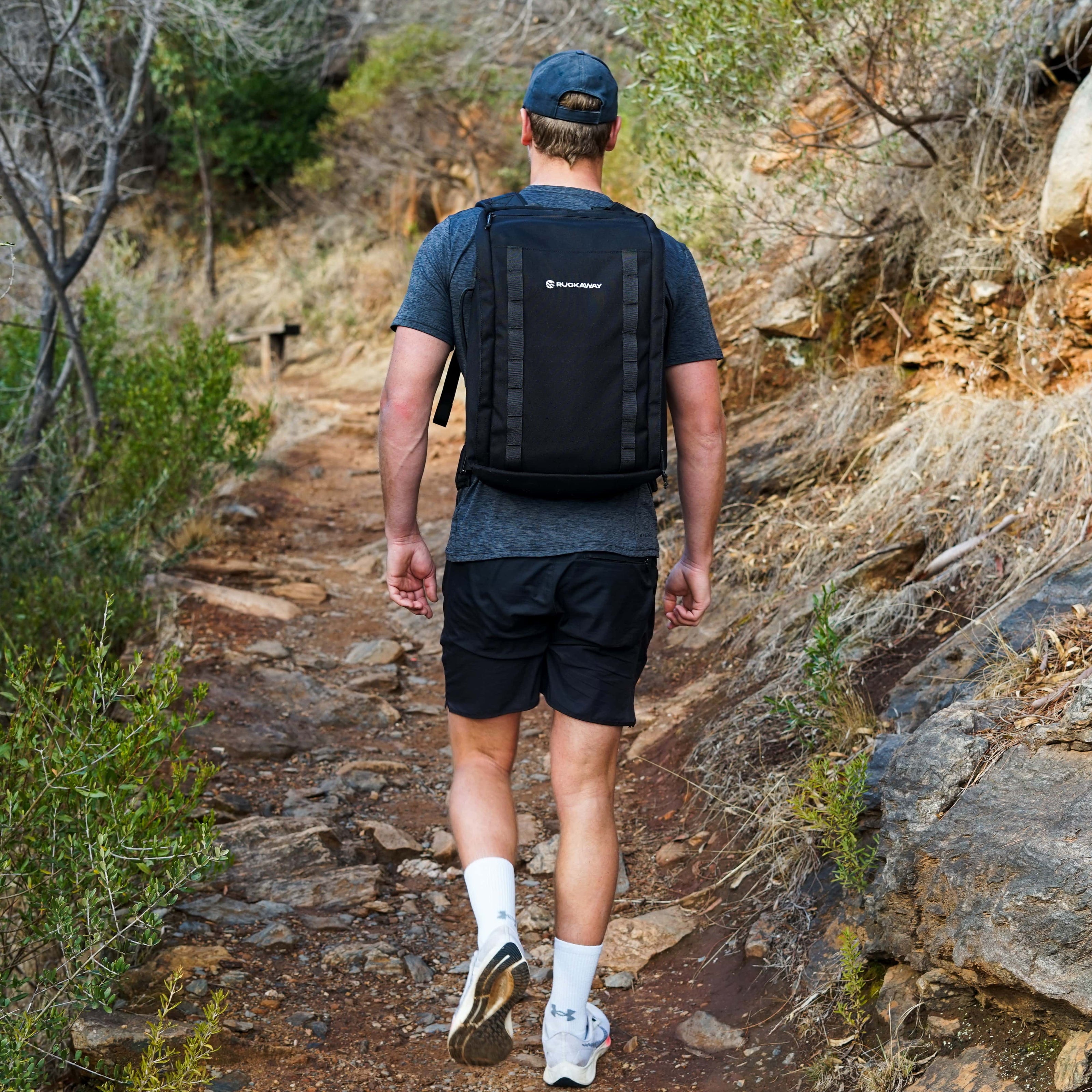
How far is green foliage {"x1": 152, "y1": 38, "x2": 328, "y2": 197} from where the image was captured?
671 inches

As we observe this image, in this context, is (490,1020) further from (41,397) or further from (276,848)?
(41,397)

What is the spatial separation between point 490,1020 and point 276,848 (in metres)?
1.55

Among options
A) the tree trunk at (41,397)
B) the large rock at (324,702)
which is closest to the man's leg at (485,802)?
the large rock at (324,702)

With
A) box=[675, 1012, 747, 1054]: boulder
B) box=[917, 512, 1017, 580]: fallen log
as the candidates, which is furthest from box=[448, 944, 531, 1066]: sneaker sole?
box=[917, 512, 1017, 580]: fallen log

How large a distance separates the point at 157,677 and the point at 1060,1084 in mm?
1966

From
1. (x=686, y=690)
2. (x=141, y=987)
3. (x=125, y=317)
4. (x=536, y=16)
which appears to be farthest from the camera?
(x=125, y=317)

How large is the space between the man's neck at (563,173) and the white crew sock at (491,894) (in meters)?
1.48

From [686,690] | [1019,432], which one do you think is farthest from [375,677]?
[1019,432]

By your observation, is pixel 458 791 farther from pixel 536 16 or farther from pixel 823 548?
pixel 536 16

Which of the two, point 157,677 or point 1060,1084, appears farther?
point 157,677

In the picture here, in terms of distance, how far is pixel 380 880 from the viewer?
359cm

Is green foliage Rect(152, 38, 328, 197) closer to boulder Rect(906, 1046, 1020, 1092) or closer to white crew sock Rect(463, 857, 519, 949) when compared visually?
white crew sock Rect(463, 857, 519, 949)

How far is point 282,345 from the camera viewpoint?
49.4ft

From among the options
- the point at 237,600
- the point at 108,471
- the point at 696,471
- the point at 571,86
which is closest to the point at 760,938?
the point at 696,471
